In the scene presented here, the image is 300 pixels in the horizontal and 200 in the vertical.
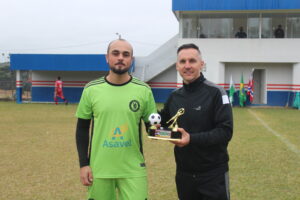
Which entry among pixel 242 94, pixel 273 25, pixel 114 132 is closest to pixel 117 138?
pixel 114 132

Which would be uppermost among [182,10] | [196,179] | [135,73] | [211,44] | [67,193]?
[182,10]

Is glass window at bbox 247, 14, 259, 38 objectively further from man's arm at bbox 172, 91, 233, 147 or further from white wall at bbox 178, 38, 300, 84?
man's arm at bbox 172, 91, 233, 147

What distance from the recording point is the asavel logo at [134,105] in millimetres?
3181

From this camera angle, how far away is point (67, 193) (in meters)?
5.20

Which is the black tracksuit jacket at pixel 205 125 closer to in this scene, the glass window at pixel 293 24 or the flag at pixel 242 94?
the flag at pixel 242 94

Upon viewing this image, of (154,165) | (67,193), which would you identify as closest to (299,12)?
(154,165)

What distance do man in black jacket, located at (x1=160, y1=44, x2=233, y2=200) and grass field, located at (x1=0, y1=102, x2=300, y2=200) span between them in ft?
6.50

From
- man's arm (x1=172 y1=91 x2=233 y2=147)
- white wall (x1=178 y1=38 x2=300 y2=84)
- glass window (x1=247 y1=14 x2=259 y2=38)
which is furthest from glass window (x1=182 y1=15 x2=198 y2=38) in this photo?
man's arm (x1=172 y1=91 x2=233 y2=147)

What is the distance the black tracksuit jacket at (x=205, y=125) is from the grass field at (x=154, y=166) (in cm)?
203

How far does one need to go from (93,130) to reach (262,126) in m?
10.7

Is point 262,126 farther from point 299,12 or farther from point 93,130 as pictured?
point 299,12

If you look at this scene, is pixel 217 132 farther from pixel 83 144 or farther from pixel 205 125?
pixel 83 144

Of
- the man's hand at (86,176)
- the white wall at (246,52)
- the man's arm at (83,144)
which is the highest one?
the white wall at (246,52)

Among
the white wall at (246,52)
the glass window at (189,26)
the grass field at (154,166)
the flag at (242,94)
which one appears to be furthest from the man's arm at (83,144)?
the glass window at (189,26)
